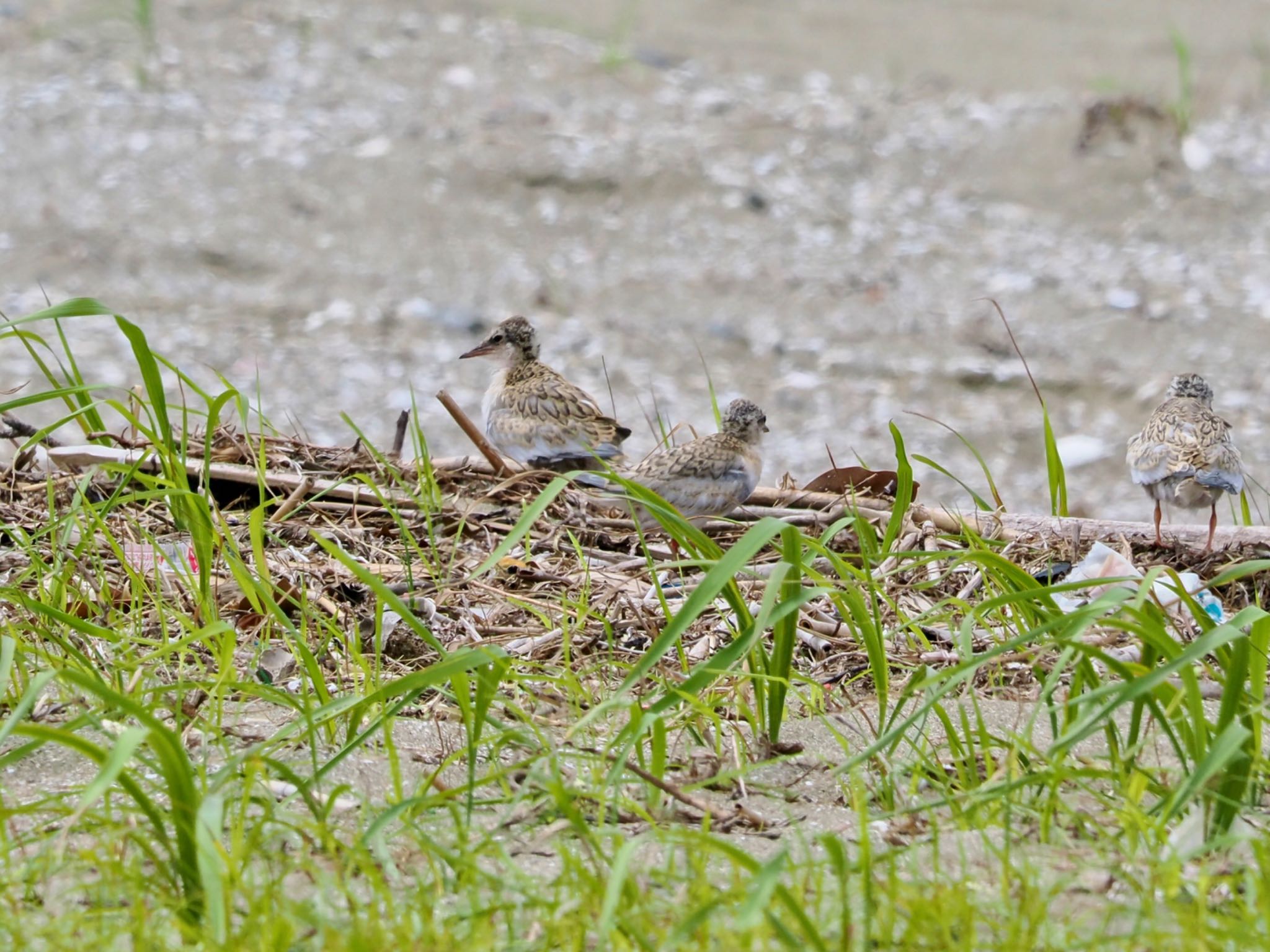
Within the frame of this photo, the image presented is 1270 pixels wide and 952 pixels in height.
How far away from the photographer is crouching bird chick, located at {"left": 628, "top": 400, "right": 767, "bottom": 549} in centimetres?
488

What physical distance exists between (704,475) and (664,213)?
7.61 meters

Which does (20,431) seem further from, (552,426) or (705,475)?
(705,475)

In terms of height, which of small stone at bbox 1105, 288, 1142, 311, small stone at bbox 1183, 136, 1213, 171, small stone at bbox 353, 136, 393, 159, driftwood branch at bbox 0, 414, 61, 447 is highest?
small stone at bbox 1183, 136, 1213, 171

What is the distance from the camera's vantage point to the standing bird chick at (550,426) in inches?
227

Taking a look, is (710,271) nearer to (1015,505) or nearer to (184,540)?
(1015,505)

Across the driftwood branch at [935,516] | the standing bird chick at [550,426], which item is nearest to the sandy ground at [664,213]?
the standing bird chick at [550,426]

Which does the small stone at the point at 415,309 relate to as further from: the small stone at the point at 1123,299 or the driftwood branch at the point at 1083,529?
the driftwood branch at the point at 1083,529

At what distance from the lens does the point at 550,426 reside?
5812mm

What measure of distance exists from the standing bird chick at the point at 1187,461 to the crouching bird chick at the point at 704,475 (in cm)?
120

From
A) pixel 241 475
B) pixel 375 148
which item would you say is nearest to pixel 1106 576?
pixel 241 475

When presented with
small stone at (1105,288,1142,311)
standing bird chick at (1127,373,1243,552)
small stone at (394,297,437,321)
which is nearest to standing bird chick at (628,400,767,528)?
standing bird chick at (1127,373,1243,552)

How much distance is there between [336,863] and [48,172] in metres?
11.0

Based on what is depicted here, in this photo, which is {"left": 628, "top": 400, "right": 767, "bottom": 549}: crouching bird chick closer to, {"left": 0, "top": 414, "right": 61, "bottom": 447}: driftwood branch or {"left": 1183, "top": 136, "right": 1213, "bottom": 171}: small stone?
{"left": 0, "top": 414, "right": 61, "bottom": 447}: driftwood branch

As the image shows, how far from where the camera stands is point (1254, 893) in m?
2.41
